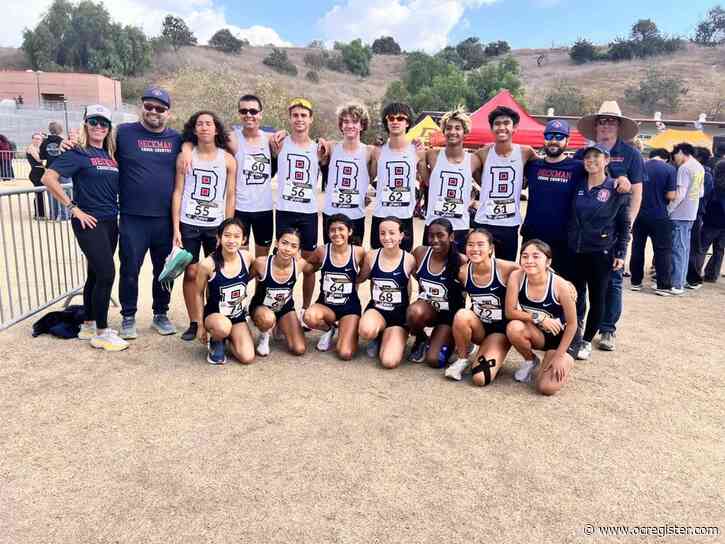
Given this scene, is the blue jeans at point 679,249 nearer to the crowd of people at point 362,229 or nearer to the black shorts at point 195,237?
the crowd of people at point 362,229

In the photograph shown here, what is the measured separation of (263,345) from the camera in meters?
4.50

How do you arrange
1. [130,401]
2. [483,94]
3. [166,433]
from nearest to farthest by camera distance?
[166,433], [130,401], [483,94]

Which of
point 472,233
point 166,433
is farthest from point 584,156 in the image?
point 166,433

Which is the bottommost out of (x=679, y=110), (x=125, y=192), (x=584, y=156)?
(x=125, y=192)

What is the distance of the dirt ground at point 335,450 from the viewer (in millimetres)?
2451

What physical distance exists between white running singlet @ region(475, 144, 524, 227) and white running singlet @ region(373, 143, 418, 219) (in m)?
0.64

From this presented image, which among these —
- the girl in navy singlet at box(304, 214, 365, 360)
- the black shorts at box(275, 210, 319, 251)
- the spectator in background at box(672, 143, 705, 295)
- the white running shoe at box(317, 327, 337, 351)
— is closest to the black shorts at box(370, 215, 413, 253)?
the girl in navy singlet at box(304, 214, 365, 360)

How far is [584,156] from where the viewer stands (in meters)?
4.32

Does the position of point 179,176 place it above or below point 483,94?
below

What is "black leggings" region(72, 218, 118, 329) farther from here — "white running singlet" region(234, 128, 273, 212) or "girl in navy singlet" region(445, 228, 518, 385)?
"girl in navy singlet" region(445, 228, 518, 385)

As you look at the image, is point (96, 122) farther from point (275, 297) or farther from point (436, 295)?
point (436, 295)

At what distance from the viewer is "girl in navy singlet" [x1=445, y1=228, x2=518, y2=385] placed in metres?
4.06

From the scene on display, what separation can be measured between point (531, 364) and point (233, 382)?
2.28 meters

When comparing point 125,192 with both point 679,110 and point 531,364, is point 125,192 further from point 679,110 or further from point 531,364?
point 679,110
